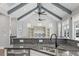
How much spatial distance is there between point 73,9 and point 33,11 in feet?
2.51

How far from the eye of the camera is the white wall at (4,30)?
2.49 meters

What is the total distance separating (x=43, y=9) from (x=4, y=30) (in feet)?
2.83

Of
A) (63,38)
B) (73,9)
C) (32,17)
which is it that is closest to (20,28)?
(32,17)

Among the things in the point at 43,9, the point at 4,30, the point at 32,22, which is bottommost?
the point at 4,30

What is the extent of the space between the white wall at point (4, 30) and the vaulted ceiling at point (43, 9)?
0.17m

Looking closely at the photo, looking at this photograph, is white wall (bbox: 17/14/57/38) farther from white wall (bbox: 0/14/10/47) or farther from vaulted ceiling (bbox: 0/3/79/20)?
white wall (bbox: 0/14/10/47)

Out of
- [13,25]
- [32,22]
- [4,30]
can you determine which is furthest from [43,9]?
[4,30]

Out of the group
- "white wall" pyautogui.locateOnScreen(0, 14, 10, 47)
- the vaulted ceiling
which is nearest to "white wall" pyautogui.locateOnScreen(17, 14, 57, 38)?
the vaulted ceiling

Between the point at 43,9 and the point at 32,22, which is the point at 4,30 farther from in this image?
the point at 43,9

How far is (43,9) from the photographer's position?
2588 millimetres

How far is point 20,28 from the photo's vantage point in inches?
103

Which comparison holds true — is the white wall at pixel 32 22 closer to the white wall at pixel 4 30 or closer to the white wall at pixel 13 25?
the white wall at pixel 13 25

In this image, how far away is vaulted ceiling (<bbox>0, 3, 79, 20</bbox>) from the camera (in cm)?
232

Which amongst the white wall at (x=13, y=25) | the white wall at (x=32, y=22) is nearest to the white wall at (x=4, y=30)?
the white wall at (x=13, y=25)
